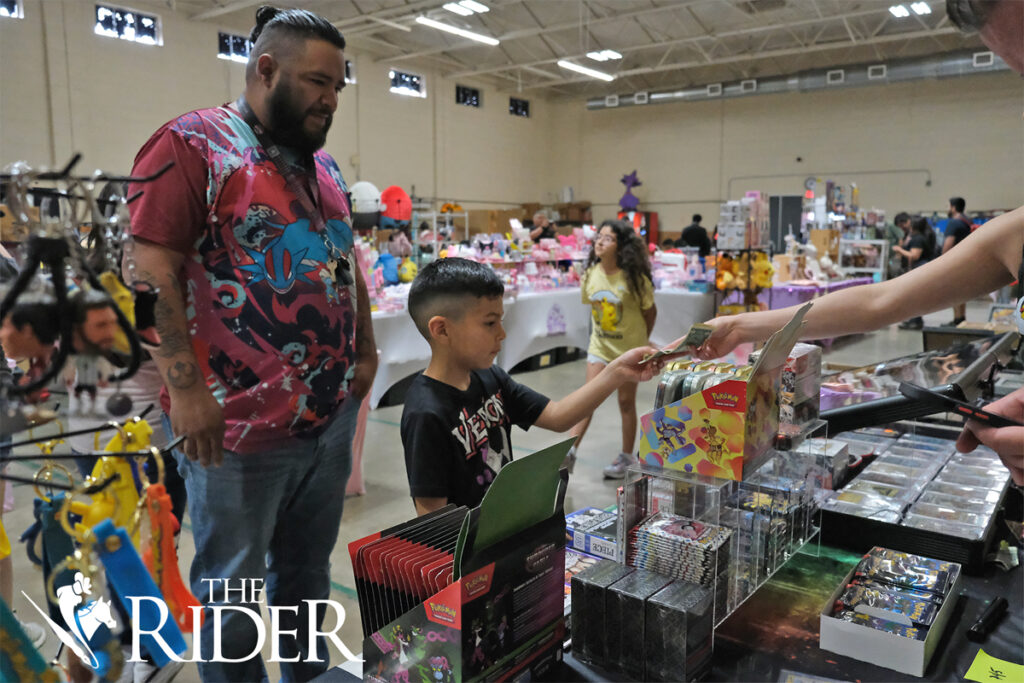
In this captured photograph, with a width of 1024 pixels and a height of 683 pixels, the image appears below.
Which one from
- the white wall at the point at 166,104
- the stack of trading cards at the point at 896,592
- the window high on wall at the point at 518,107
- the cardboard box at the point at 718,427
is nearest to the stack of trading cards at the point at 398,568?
the cardboard box at the point at 718,427

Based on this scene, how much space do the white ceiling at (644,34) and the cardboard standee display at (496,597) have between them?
949cm

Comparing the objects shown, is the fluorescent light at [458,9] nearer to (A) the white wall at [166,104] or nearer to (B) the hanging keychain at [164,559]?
(A) the white wall at [166,104]

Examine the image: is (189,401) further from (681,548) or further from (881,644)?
(881,644)

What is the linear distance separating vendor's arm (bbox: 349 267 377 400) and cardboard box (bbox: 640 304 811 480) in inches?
26.0

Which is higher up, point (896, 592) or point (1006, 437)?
point (1006, 437)

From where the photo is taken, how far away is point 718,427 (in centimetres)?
122

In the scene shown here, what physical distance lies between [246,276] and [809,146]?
16.4 meters

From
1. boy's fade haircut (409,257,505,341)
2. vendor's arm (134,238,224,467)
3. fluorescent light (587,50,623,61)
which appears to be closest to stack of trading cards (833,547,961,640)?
boy's fade haircut (409,257,505,341)

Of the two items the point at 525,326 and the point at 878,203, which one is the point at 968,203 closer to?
the point at 878,203

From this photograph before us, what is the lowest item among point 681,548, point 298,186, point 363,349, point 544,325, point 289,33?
point 544,325

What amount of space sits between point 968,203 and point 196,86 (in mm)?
13852

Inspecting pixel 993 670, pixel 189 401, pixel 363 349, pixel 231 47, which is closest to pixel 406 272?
pixel 363 349

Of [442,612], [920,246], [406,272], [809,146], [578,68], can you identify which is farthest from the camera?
[809,146]

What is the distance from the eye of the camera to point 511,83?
56.5ft
